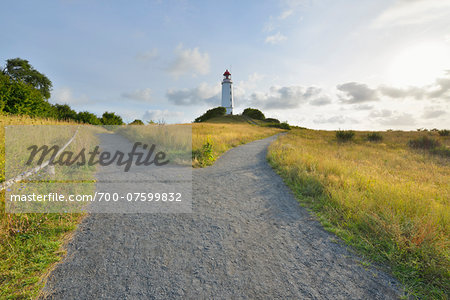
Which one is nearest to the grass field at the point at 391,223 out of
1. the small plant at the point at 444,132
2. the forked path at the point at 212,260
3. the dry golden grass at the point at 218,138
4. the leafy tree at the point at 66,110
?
the forked path at the point at 212,260

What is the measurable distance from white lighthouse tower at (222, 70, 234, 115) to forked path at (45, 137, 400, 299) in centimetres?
6256

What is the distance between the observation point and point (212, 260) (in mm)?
2754

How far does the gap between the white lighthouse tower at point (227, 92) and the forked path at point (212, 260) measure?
62564mm

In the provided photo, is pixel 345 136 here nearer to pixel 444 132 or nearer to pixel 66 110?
pixel 444 132

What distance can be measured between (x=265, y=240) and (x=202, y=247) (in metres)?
1.11

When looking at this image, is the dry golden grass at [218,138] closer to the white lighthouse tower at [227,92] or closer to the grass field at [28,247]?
the grass field at [28,247]

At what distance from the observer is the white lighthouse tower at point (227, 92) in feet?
208

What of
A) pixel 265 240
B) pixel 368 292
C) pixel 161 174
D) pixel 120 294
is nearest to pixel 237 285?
pixel 265 240

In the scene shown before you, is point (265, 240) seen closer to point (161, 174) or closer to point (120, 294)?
point (120, 294)

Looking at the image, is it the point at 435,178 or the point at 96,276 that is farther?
the point at 435,178

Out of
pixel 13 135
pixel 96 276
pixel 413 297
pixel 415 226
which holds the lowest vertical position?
pixel 413 297

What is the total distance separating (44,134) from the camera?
8242 millimetres

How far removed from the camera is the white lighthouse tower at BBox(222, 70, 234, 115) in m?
63.3

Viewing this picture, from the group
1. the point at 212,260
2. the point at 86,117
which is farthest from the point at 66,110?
the point at 212,260
